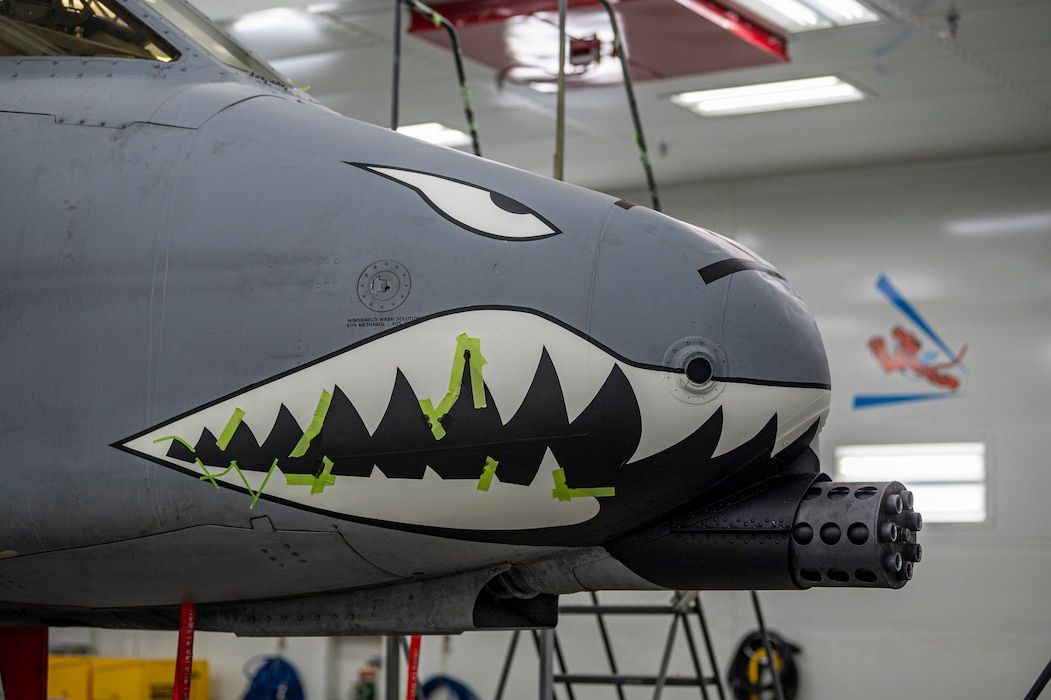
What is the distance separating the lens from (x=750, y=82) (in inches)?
330

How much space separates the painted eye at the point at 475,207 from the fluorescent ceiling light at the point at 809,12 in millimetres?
5306

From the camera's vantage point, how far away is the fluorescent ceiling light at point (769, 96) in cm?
839

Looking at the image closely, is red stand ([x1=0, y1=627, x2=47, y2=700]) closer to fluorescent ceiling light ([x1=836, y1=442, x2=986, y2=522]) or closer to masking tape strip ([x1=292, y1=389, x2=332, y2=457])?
masking tape strip ([x1=292, y1=389, x2=332, y2=457])

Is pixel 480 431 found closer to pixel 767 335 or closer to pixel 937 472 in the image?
pixel 767 335

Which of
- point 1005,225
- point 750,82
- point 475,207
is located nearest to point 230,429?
point 475,207

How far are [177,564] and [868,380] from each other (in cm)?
Answer: 854

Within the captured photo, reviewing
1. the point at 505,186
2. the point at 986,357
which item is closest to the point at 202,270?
the point at 505,186

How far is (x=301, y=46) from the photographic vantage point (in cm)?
795

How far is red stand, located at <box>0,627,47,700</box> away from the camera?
110 inches

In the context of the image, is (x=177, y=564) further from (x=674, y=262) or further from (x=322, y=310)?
(x=674, y=262)

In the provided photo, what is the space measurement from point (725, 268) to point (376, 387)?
0.62 metres

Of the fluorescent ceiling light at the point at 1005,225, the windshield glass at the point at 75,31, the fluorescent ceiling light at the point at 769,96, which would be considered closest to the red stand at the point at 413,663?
the windshield glass at the point at 75,31

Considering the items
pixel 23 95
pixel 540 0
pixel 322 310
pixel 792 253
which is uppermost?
pixel 540 0

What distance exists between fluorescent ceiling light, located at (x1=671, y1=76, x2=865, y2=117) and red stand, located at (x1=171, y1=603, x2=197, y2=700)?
22.2 feet
